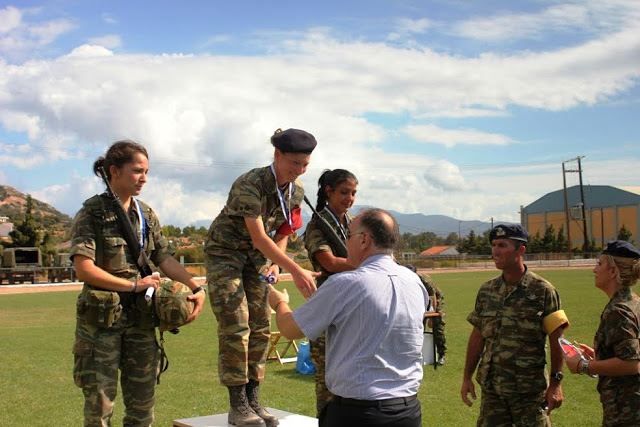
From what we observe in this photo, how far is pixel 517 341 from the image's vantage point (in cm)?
541

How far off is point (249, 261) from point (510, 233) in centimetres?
214

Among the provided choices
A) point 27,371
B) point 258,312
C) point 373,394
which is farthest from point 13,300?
point 373,394

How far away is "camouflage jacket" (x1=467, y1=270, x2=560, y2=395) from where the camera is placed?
534 centimetres

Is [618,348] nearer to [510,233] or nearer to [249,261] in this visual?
[510,233]

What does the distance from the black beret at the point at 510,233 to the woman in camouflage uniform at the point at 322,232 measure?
Result: 122 cm

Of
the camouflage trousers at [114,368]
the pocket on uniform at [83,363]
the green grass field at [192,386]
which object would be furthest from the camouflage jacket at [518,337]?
the green grass field at [192,386]

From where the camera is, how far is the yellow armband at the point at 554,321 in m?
5.30

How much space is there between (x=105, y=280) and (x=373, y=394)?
2.07 m

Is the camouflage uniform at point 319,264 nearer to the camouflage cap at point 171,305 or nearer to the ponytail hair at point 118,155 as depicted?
the camouflage cap at point 171,305

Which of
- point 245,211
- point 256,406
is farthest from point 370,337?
point 256,406

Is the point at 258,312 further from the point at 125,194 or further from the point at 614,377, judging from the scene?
the point at 614,377

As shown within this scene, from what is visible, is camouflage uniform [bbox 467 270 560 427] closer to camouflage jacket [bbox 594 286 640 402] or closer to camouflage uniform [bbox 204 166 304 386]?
camouflage jacket [bbox 594 286 640 402]

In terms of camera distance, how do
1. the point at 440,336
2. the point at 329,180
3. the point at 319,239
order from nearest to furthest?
the point at 319,239 < the point at 329,180 < the point at 440,336

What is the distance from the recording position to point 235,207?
5098 mm
